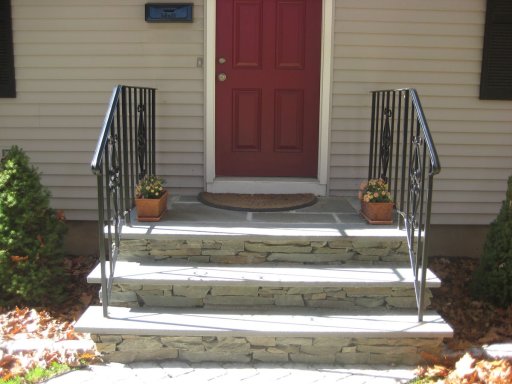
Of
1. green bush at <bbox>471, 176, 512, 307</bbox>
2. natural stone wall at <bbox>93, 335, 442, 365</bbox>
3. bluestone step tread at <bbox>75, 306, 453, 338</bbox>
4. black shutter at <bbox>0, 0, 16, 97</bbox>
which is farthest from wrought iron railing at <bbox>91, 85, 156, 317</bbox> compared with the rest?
green bush at <bbox>471, 176, 512, 307</bbox>

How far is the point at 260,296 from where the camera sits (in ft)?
11.2

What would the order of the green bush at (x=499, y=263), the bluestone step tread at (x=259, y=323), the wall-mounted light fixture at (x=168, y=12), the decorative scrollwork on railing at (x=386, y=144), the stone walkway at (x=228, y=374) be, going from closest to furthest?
the stone walkway at (x=228, y=374) < the bluestone step tread at (x=259, y=323) < the green bush at (x=499, y=263) < the decorative scrollwork on railing at (x=386, y=144) < the wall-mounted light fixture at (x=168, y=12)

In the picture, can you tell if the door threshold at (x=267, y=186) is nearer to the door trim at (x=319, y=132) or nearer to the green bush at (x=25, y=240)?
the door trim at (x=319, y=132)

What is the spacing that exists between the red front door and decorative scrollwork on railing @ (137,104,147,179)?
2.41 ft

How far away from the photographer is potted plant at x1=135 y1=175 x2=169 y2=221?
12.6 ft

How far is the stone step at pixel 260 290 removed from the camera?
3355mm

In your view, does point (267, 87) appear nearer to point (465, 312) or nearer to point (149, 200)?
point (149, 200)

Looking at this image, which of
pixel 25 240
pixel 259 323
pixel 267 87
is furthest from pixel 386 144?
pixel 25 240

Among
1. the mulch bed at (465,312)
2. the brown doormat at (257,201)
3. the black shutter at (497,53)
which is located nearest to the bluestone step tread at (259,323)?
the mulch bed at (465,312)

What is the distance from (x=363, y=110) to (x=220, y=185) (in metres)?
1.35

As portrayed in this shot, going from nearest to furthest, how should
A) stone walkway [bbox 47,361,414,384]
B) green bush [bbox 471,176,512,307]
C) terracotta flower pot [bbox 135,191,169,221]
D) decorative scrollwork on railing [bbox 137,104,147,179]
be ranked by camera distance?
stone walkway [bbox 47,361,414,384]
terracotta flower pot [bbox 135,191,169,221]
green bush [bbox 471,176,512,307]
decorative scrollwork on railing [bbox 137,104,147,179]

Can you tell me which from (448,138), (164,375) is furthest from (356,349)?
(448,138)

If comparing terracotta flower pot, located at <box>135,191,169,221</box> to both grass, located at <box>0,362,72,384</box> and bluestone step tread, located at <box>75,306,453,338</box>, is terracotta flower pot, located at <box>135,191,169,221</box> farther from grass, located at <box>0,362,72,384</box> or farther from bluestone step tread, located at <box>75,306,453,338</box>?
grass, located at <box>0,362,72,384</box>

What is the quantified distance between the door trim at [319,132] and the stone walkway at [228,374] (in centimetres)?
A: 192
